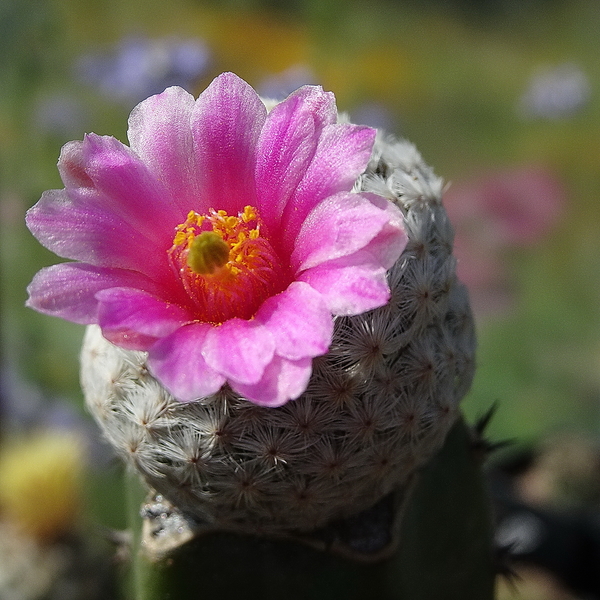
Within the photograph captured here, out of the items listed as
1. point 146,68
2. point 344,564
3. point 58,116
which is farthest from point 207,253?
point 58,116

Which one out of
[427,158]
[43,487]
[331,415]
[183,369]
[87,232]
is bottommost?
[43,487]

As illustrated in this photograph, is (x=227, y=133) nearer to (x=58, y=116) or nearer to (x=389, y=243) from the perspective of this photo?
(x=389, y=243)

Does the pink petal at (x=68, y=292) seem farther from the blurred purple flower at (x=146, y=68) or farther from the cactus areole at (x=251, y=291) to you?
the blurred purple flower at (x=146, y=68)

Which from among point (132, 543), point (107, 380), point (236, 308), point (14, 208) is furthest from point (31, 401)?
point (236, 308)

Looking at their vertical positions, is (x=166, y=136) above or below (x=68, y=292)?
above

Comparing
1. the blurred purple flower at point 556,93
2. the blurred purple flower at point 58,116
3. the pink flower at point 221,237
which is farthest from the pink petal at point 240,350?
the blurred purple flower at point 556,93

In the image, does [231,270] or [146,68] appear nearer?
[231,270]

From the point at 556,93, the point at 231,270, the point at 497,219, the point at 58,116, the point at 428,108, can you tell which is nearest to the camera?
the point at 231,270

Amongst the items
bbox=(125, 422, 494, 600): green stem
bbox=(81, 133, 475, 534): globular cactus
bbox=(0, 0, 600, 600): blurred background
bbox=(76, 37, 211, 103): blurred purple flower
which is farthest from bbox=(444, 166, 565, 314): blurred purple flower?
bbox=(81, 133, 475, 534): globular cactus
